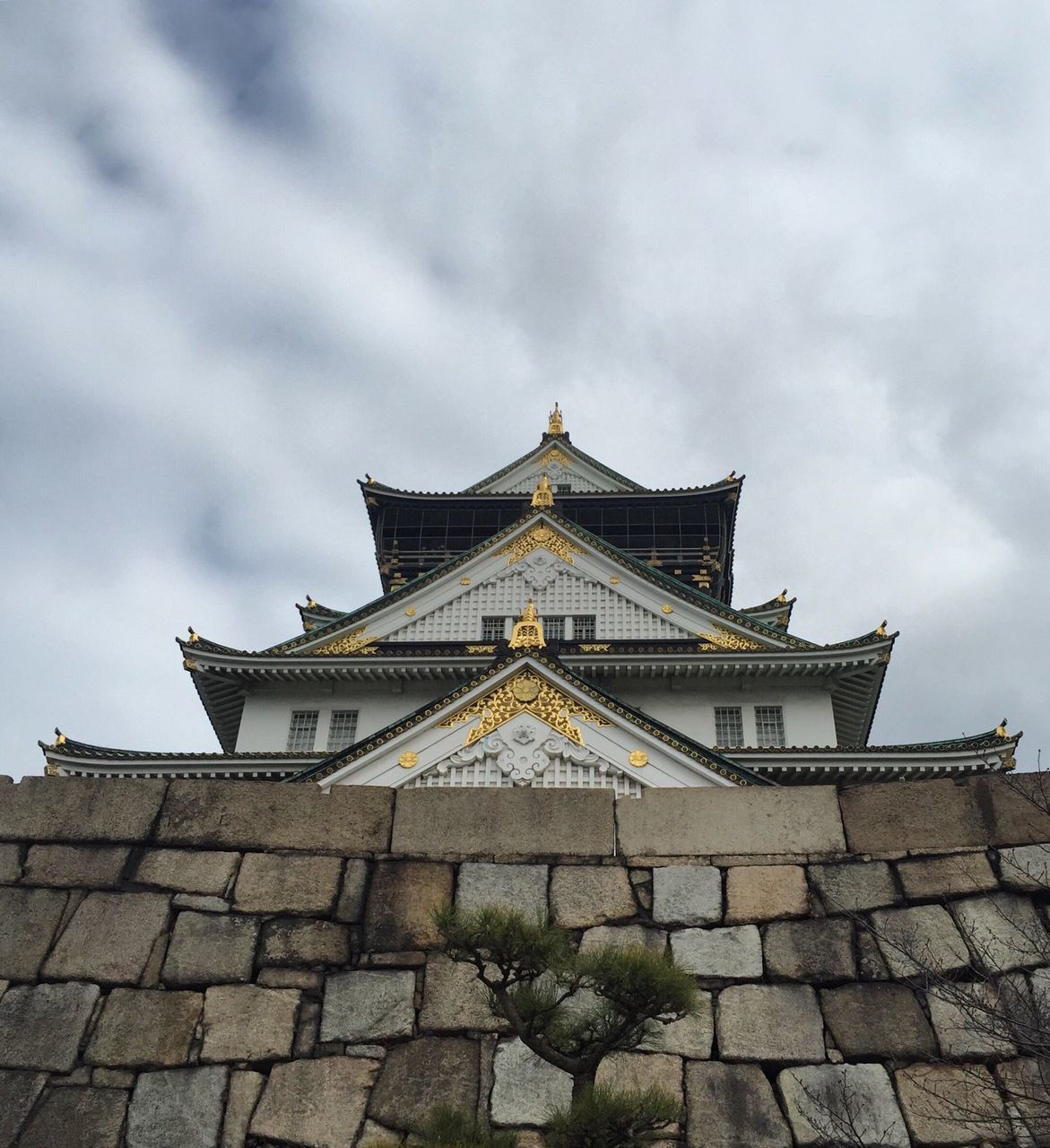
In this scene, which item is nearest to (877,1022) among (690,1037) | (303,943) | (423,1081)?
(690,1037)

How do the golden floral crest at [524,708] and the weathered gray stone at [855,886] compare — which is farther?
the golden floral crest at [524,708]

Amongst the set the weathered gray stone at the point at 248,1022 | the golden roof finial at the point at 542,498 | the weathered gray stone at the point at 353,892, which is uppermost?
the golden roof finial at the point at 542,498

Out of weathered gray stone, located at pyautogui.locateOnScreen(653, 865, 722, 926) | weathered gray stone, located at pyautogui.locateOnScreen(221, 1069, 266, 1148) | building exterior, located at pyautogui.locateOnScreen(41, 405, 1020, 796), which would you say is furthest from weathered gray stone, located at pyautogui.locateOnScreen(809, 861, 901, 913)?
building exterior, located at pyautogui.locateOnScreen(41, 405, 1020, 796)

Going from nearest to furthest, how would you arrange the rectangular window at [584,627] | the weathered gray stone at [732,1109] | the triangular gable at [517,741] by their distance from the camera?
the weathered gray stone at [732,1109] → the triangular gable at [517,741] → the rectangular window at [584,627]

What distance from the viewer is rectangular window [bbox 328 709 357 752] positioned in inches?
717

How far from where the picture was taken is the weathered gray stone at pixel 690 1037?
6.18 m

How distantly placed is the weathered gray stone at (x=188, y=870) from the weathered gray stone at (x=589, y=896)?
2.11 meters

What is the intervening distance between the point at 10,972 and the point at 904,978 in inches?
213

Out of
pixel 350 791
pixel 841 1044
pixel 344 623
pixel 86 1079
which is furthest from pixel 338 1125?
pixel 344 623

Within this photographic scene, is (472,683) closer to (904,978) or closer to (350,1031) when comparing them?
(350,1031)

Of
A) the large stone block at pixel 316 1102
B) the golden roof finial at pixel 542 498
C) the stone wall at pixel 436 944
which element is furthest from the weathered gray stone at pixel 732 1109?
the golden roof finial at pixel 542 498

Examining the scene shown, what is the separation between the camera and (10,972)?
6633 mm

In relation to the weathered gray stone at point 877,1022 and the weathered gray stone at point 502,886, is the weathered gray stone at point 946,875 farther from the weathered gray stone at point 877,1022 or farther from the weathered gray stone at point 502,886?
the weathered gray stone at point 502,886

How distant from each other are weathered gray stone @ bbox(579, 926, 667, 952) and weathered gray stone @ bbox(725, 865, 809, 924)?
0.45m
